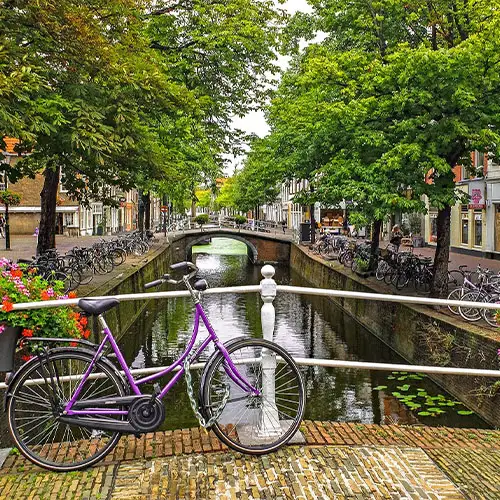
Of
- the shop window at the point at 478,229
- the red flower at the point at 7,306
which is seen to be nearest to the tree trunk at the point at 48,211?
the red flower at the point at 7,306

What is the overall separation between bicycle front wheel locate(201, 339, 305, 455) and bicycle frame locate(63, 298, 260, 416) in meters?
0.03

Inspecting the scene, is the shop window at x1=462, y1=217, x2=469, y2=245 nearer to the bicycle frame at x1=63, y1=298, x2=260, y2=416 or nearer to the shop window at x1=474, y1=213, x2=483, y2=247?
the shop window at x1=474, y1=213, x2=483, y2=247

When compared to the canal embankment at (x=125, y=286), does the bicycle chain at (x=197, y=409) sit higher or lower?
higher

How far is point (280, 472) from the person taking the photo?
11.4 ft

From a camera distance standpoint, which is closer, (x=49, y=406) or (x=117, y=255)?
(x=49, y=406)

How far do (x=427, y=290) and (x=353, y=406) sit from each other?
6.69m

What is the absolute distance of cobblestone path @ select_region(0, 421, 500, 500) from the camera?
10.7 ft

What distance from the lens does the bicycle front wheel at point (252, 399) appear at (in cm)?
368

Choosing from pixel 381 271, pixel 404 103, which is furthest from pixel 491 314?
pixel 381 271

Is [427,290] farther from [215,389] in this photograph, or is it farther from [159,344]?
[215,389]

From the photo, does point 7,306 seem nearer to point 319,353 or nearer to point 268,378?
point 268,378

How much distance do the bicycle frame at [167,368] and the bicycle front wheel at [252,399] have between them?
1.4 inches

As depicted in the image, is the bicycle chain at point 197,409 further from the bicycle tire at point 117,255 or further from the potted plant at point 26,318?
the bicycle tire at point 117,255

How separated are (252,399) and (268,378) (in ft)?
0.60
